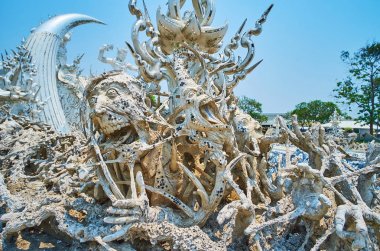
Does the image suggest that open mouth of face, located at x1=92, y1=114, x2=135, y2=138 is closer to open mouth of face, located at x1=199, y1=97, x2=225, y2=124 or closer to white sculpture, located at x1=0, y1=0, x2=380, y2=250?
white sculpture, located at x1=0, y1=0, x2=380, y2=250

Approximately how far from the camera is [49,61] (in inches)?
663

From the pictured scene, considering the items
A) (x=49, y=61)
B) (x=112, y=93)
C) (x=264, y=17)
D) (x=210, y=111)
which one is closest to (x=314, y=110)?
(x=49, y=61)

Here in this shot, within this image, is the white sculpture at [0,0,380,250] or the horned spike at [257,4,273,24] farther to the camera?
the horned spike at [257,4,273,24]

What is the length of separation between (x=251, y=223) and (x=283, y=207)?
425 millimetres

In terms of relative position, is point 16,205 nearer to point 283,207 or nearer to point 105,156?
point 105,156

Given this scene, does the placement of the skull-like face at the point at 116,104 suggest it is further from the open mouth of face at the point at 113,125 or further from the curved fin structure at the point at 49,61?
the curved fin structure at the point at 49,61

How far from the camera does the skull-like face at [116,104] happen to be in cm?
279

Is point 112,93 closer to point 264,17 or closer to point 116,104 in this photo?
point 116,104

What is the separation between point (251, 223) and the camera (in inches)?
102

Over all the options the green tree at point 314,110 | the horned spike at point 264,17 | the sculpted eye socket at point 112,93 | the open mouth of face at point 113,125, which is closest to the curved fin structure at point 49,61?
the horned spike at point 264,17

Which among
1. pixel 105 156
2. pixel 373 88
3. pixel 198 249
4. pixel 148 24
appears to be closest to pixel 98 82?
pixel 105 156

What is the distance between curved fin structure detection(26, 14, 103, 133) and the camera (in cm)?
1485

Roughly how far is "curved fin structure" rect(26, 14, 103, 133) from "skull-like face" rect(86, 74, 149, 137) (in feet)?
39.8

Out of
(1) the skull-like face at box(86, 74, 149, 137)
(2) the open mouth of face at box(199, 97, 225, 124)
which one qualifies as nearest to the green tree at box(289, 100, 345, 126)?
(2) the open mouth of face at box(199, 97, 225, 124)
